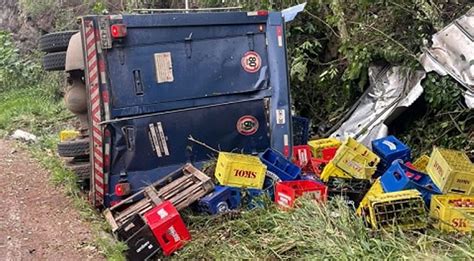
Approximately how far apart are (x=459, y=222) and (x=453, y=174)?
0.61m

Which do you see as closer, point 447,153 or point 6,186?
point 447,153

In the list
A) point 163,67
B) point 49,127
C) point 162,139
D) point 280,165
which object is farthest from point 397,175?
point 49,127

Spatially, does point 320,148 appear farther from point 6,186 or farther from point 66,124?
point 66,124

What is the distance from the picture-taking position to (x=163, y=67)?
5.28 meters

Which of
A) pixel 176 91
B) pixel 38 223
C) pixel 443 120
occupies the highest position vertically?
pixel 176 91

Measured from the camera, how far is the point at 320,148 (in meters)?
6.01

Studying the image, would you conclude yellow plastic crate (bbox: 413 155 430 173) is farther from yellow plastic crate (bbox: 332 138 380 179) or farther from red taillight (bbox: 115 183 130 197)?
red taillight (bbox: 115 183 130 197)

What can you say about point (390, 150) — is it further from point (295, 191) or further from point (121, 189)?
point (121, 189)

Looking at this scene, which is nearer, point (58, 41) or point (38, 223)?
point (38, 223)

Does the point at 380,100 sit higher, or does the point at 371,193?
the point at 380,100

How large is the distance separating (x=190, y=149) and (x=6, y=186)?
2.22 meters

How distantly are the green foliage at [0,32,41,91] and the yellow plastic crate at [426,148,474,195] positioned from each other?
1053 centimetres

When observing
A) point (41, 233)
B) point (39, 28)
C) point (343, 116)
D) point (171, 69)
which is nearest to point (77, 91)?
point (171, 69)

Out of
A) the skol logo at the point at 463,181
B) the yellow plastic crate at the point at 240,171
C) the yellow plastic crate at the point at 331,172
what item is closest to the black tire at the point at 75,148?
the yellow plastic crate at the point at 240,171
